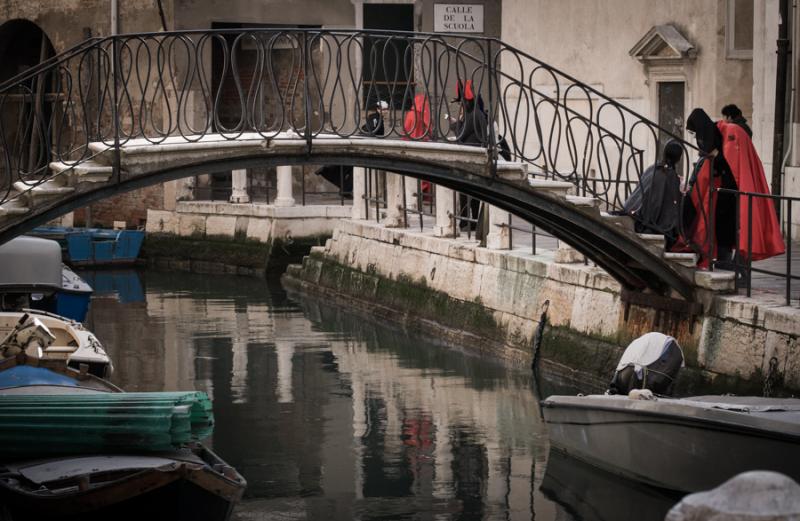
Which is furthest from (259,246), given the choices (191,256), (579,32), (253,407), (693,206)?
(693,206)

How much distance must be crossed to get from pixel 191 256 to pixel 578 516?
1596 centimetres

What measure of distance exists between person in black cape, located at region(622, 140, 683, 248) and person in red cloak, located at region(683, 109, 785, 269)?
6.4 inches

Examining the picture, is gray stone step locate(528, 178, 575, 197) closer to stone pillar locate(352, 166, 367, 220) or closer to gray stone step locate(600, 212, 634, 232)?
gray stone step locate(600, 212, 634, 232)

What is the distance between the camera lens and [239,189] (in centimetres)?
2588

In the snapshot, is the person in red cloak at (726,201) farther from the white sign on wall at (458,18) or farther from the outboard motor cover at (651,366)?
the white sign on wall at (458,18)

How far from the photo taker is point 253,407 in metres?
14.7

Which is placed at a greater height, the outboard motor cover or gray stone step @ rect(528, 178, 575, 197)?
gray stone step @ rect(528, 178, 575, 197)

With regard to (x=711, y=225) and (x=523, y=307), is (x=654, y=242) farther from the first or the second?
(x=523, y=307)

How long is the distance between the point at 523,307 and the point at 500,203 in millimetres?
3073

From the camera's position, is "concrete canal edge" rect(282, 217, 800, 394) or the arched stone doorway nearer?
"concrete canal edge" rect(282, 217, 800, 394)

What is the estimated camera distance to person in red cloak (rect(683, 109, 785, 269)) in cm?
1322

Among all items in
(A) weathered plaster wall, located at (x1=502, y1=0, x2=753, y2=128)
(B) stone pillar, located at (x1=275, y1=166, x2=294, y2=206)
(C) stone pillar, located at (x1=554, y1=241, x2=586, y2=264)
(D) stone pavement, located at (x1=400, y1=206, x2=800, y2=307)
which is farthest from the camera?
(B) stone pillar, located at (x1=275, y1=166, x2=294, y2=206)

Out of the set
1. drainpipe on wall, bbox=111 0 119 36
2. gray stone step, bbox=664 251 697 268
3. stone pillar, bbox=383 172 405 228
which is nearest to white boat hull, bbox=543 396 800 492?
gray stone step, bbox=664 251 697 268

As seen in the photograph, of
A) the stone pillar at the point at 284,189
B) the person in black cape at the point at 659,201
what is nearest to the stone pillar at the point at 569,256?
the person in black cape at the point at 659,201
